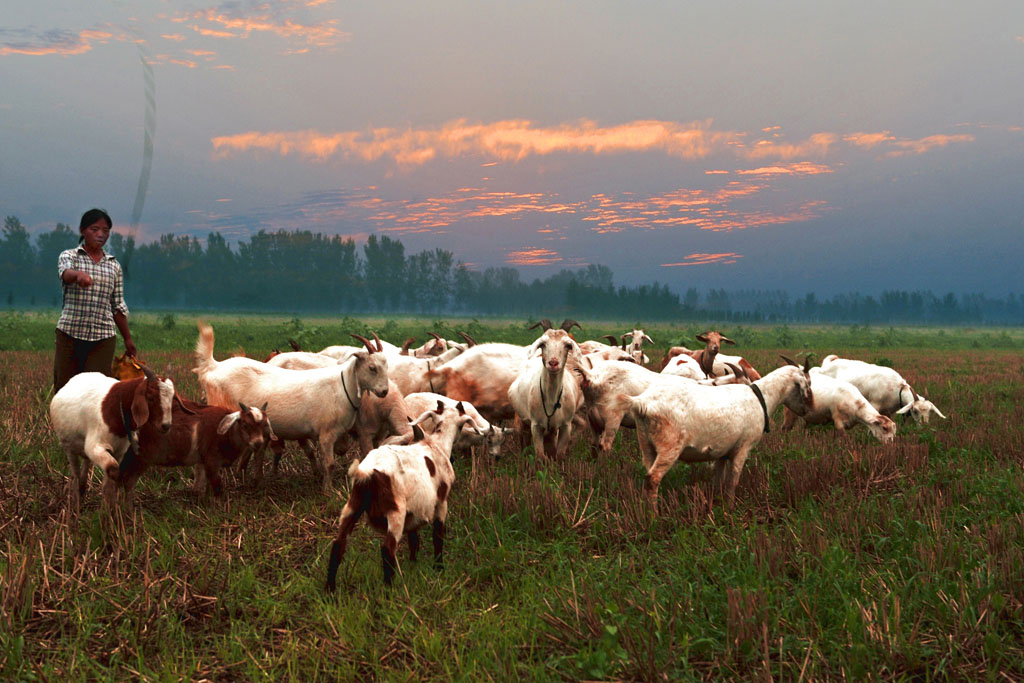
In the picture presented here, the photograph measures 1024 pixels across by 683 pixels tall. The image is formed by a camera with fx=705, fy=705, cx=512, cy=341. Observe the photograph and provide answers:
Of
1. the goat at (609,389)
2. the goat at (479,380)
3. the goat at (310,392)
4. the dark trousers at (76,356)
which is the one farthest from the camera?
the goat at (479,380)

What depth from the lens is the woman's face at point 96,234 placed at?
25.9 feet

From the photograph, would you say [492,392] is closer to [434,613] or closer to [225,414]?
[225,414]

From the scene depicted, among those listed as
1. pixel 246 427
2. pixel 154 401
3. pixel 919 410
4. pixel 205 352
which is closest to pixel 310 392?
pixel 246 427

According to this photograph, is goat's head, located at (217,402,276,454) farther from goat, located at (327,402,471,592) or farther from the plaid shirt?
→ the plaid shirt

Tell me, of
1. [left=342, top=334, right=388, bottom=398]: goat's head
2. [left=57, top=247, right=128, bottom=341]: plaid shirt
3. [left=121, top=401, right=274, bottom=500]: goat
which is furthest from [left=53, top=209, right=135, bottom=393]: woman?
[left=342, top=334, right=388, bottom=398]: goat's head

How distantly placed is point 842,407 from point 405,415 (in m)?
7.28

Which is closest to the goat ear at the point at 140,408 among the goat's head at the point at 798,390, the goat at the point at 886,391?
the goat's head at the point at 798,390

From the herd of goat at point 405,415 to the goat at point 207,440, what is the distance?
15 millimetres

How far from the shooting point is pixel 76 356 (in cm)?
830

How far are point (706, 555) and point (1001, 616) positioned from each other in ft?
6.48

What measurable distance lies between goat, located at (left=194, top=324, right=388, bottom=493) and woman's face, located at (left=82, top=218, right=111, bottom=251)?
1520 mm

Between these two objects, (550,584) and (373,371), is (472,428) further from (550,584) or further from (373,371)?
(550,584)

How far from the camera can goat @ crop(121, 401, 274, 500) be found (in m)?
7.05

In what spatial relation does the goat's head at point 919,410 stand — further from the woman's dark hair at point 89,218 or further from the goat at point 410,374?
the woman's dark hair at point 89,218
